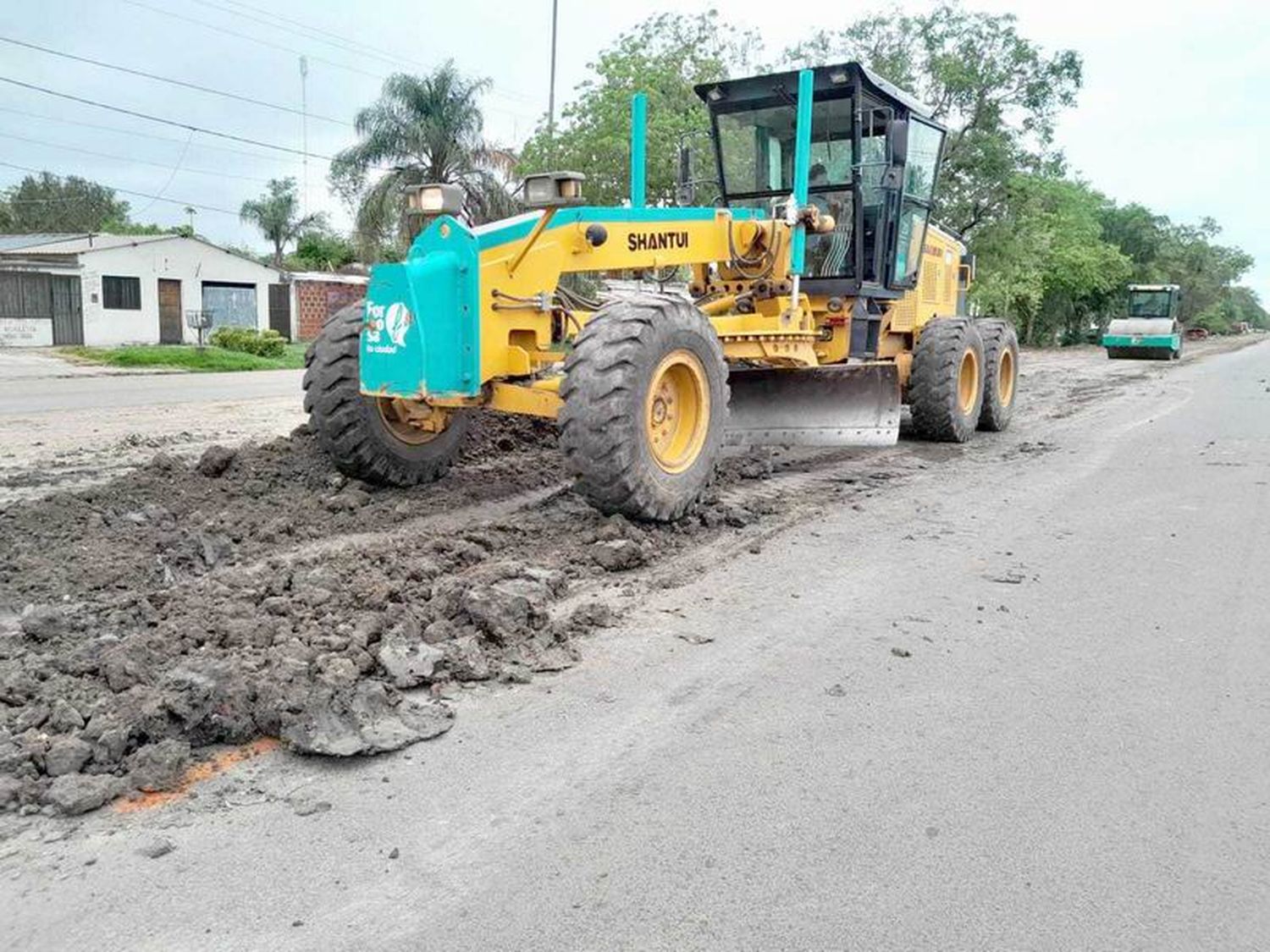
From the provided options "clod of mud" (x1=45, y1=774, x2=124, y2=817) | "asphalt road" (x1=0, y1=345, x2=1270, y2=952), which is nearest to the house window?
"asphalt road" (x1=0, y1=345, x2=1270, y2=952)

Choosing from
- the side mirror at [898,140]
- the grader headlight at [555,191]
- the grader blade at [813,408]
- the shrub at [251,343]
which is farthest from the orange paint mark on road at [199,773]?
the shrub at [251,343]

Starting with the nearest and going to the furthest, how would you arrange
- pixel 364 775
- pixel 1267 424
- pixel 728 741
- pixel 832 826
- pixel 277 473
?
pixel 832 826 → pixel 364 775 → pixel 728 741 → pixel 277 473 → pixel 1267 424

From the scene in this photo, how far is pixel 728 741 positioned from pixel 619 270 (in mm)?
4633

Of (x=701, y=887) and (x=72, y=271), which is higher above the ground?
(x=72, y=271)

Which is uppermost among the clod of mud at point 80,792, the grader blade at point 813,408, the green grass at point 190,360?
the grader blade at point 813,408

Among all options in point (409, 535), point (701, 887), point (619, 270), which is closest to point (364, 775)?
point (701, 887)

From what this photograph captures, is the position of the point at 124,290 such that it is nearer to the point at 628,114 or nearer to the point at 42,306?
the point at 42,306

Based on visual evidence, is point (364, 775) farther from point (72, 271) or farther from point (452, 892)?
point (72, 271)

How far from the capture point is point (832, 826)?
3.08 metres

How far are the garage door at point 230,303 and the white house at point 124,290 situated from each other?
30 millimetres

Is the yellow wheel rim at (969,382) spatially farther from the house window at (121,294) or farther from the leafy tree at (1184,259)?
the leafy tree at (1184,259)

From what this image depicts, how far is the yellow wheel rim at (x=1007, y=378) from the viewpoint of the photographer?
12508 millimetres

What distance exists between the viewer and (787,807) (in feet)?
10.4

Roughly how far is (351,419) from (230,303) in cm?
3223
